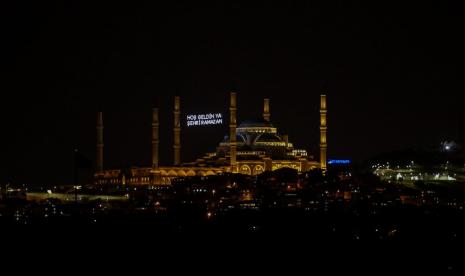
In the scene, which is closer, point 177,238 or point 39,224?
point 177,238

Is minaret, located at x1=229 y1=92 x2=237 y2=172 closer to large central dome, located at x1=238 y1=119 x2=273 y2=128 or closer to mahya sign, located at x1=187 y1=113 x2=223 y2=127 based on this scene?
mahya sign, located at x1=187 y1=113 x2=223 y2=127

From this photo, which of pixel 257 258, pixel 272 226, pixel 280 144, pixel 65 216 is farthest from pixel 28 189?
pixel 257 258

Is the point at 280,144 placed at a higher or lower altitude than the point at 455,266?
higher

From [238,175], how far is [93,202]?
17.7 meters

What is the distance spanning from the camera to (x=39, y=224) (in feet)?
273

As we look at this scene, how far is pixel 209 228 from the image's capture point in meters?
78.1

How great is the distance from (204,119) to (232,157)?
8.05 metres

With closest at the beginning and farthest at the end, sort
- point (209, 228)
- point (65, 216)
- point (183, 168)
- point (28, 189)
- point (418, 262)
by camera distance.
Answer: point (418, 262), point (209, 228), point (65, 216), point (183, 168), point (28, 189)

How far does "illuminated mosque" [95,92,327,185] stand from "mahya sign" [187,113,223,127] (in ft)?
5.63

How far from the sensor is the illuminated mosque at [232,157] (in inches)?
5192

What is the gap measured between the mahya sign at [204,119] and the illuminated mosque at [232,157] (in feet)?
5.63

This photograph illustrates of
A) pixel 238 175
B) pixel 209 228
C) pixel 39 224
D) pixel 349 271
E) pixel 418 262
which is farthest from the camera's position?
pixel 238 175

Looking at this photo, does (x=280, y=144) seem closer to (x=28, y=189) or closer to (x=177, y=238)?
(x=28, y=189)

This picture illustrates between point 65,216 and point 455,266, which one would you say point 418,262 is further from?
point 65,216
